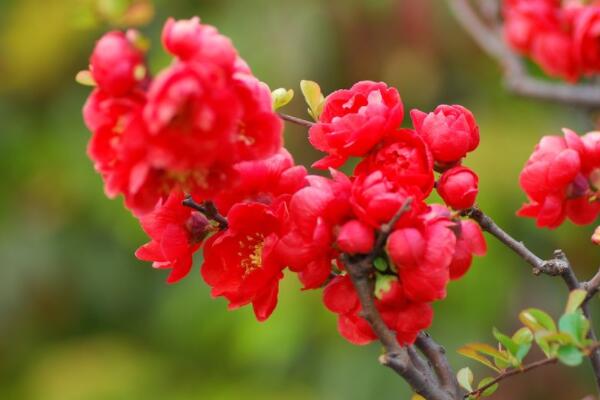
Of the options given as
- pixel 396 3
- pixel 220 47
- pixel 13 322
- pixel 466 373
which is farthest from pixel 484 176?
pixel 220 47

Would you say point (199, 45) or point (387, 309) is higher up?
point (199, 45)

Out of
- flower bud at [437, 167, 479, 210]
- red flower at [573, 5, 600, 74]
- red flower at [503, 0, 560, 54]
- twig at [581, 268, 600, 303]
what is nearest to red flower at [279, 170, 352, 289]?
flower bud at [437, 167, 479, 210]

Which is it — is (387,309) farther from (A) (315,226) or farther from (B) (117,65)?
(B) (117,65)

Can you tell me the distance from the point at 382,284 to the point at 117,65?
276 mm

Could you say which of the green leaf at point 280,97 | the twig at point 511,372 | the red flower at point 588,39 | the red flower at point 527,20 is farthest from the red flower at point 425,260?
the red flower at point 527,20

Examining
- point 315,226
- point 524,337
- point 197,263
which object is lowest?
point 197,263

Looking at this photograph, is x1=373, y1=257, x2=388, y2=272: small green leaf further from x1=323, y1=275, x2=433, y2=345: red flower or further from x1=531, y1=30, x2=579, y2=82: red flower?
x1=531, y1=30, x2=579, y2=82: red flower

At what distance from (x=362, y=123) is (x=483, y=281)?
280 cm

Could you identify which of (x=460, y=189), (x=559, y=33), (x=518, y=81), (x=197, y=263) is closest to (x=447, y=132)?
(x=460, y=189)

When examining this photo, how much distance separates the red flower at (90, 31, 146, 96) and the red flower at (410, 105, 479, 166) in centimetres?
30

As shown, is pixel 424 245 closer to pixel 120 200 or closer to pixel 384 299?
pixel 384 299

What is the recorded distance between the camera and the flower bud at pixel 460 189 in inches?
37.7

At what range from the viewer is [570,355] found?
2.81 feet

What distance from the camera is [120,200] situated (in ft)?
13.3
